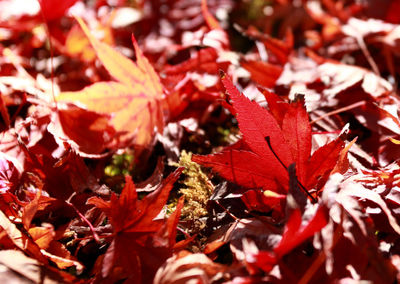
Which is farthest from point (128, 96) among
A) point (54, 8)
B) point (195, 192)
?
point (54, 8)

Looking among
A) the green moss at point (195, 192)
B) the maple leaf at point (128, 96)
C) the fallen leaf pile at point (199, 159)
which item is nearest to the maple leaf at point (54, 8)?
the fallen leaf pile at point (199, 159)

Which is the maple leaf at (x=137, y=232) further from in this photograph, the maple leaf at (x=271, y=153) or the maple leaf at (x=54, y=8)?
the maple leaf at (x=54, y=8)

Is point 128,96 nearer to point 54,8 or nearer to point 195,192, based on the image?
point 195,192

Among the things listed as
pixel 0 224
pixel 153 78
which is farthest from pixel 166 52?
pixel 0 224

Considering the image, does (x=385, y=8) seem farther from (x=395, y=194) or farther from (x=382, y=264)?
(x=382, y=264)

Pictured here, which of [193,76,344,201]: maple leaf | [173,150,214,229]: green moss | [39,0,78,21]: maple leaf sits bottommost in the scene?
[173,150,214,229]: green moss

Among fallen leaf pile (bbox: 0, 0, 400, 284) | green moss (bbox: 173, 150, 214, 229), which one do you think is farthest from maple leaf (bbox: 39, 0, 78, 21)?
green moss (bbox: 173, 150, 214, 229)

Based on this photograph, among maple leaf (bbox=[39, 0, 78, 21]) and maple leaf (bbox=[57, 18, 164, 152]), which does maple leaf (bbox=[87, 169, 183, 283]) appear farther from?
maple leaf (bbox=[39, 0, 78, 21])
